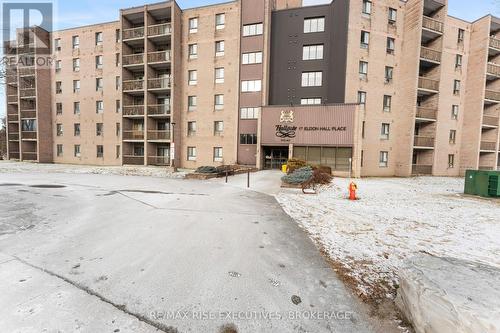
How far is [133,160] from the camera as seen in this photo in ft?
88.9

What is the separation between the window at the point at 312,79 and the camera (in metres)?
24.3

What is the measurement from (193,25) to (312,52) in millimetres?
14528

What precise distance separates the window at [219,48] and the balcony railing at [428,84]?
888 inches

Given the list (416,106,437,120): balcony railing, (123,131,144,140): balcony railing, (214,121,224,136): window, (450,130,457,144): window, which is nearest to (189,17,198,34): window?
(214,121,224,136): window

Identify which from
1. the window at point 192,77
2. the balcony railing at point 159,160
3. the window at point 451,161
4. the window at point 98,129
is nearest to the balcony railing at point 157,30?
the window at point 192,77

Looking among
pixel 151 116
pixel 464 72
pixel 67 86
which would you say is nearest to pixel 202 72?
pixel 151 116

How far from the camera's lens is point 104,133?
28.8 meters

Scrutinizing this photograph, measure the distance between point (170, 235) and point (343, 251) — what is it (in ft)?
13.2

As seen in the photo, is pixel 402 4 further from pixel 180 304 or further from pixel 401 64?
pixel 180 304

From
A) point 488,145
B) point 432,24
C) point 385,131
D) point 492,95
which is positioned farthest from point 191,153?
point 492,95

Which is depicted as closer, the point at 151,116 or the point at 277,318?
the point at 277,318

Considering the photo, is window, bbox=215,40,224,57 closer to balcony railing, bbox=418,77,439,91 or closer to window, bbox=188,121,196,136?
window, bbox=188,121,196,136

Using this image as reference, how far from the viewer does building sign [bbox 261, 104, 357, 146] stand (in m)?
20.9

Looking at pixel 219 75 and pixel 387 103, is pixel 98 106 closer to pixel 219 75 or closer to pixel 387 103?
pixel 219 75
